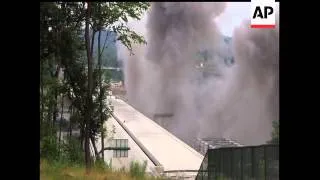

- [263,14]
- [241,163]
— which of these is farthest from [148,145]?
[263,14]

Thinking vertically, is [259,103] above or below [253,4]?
below

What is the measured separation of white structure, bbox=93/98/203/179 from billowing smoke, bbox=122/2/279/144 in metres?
0.08

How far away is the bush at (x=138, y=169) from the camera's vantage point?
4.54 metres

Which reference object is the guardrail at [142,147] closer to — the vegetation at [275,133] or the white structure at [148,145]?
the white structure at [148,145]

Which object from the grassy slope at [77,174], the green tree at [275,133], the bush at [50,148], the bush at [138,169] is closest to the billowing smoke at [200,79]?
the green tree at [275,133]

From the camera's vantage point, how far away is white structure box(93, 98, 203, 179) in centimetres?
454

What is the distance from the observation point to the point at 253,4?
14.6 feet

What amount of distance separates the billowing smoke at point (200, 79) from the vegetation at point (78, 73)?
0.22 metres

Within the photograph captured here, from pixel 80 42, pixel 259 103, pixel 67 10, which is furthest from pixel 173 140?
pixel 67 10

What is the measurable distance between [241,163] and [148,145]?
2.89 ft

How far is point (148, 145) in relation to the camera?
15.0ft

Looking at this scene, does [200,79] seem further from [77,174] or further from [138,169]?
[77,174]
